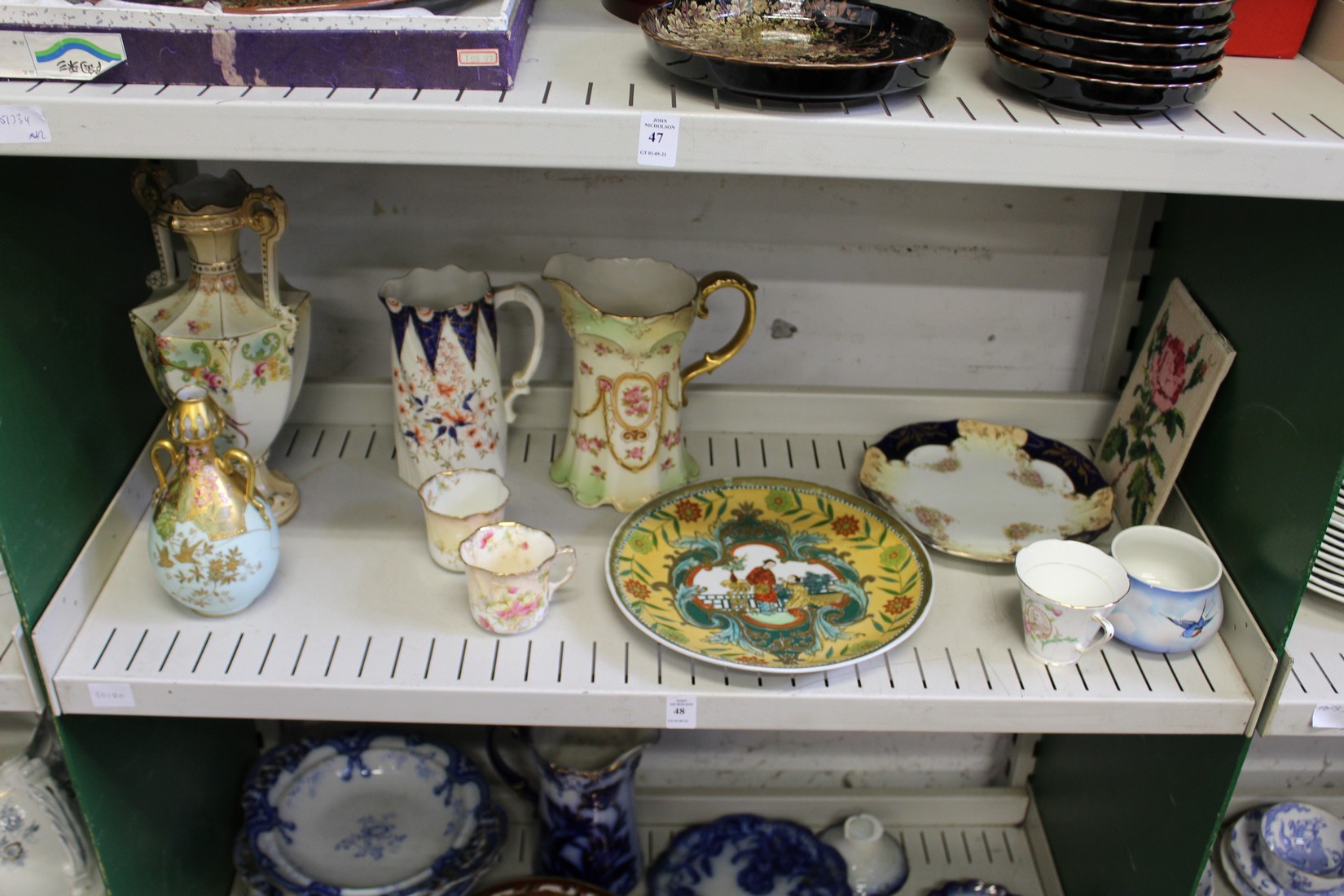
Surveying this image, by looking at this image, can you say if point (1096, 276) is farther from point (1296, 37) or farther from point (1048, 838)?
point (1048, 838)

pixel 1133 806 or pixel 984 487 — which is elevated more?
pixel 984 487

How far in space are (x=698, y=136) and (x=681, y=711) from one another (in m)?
0.52

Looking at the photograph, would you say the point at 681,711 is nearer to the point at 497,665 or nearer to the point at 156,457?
the point at 497,665

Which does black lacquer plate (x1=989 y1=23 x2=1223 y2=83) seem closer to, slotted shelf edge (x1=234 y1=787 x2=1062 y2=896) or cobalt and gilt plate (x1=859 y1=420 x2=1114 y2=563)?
cobalt and gilt plate (x1=859 y1=420 x2=1114 y2=563)

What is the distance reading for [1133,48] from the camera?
0.82 m

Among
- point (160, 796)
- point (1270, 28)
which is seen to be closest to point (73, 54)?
point (160, 796)

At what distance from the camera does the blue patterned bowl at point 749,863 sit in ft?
4.91

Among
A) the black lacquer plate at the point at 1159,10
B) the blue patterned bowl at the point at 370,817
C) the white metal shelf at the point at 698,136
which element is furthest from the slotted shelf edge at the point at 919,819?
the black lacquer plate at the point at 1159,10

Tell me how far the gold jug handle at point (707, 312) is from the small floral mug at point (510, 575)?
24 centimetres

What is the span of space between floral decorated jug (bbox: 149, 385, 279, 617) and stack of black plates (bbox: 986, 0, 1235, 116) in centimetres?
77

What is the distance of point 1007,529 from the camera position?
1.26 meters

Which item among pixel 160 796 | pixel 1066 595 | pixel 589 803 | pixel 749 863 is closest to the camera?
pixel 1066 595

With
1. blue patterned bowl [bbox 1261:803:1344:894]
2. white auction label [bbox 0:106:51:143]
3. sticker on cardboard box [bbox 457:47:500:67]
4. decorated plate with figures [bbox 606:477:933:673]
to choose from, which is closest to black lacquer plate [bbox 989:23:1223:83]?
sticker on cardboard box [bbox 457:47:500:67]

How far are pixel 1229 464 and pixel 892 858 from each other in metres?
0.74
